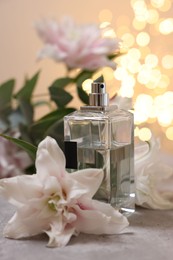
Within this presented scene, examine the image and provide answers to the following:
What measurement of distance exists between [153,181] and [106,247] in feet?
0.46

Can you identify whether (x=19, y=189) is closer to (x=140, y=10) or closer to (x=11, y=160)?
(x=11, y=160)

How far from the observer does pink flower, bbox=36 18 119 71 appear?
621 mm

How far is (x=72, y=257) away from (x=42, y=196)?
0.24 ft

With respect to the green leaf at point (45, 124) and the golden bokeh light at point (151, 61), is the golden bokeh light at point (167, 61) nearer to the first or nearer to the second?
the golden bokeh light at point (151, 61)

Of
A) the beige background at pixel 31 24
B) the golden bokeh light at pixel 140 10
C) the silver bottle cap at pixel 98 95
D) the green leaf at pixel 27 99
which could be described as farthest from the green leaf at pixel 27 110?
the golden bokeh light at pixel 140 10

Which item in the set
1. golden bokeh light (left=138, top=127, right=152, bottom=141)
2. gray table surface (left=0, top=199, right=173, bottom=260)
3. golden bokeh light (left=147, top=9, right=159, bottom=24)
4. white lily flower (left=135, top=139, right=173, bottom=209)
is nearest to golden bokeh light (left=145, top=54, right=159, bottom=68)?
golden bokeh light (left=147, top=9, right=159, bottom=24)

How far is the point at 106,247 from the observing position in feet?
1.36

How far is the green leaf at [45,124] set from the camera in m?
0.67

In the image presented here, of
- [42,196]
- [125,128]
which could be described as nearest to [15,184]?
[42,196]

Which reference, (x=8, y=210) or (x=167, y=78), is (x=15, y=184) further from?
(x=167, y=78)

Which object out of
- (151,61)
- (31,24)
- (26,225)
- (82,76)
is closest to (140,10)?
(151,61)

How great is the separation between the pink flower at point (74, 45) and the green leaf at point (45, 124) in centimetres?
8

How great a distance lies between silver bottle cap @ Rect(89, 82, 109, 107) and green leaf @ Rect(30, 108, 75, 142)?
16 centimetres

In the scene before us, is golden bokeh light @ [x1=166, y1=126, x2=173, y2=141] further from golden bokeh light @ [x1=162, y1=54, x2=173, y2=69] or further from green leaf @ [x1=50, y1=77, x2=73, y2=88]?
green leaf @ [x1=50, y1=77, x2=73, y2=88]
